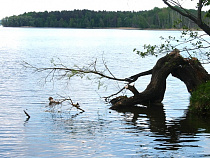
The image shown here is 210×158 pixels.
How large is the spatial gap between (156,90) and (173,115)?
4.97 ft

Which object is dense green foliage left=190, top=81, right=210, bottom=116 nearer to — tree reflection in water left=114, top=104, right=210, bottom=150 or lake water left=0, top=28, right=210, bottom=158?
tree reflection in water left=114, top=104, right=210, bottom=150

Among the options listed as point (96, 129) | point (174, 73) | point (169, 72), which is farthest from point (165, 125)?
point (174, 73)

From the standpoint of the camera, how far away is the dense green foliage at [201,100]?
16516 mm

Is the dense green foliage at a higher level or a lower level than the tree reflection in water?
higher

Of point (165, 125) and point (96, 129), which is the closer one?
point (96, 129)

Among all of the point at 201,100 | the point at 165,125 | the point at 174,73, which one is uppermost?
the point at 174,73

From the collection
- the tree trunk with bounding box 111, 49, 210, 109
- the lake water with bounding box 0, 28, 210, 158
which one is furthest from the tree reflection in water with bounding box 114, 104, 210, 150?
the tree trunk with bounding box 111, 49, 210, 109

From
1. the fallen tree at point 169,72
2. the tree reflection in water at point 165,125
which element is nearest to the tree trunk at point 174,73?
the fallen tree at point 169,72

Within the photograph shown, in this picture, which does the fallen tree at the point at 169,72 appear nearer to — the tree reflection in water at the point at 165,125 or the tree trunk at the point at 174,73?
the tree trunk at the point at 174,73

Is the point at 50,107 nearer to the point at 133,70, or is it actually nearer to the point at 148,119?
the point at 148,119

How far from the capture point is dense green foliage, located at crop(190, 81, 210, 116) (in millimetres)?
16516

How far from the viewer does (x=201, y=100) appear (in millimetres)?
16672

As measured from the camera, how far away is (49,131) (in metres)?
14.5

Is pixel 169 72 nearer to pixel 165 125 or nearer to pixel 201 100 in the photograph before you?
pixel 201 100
